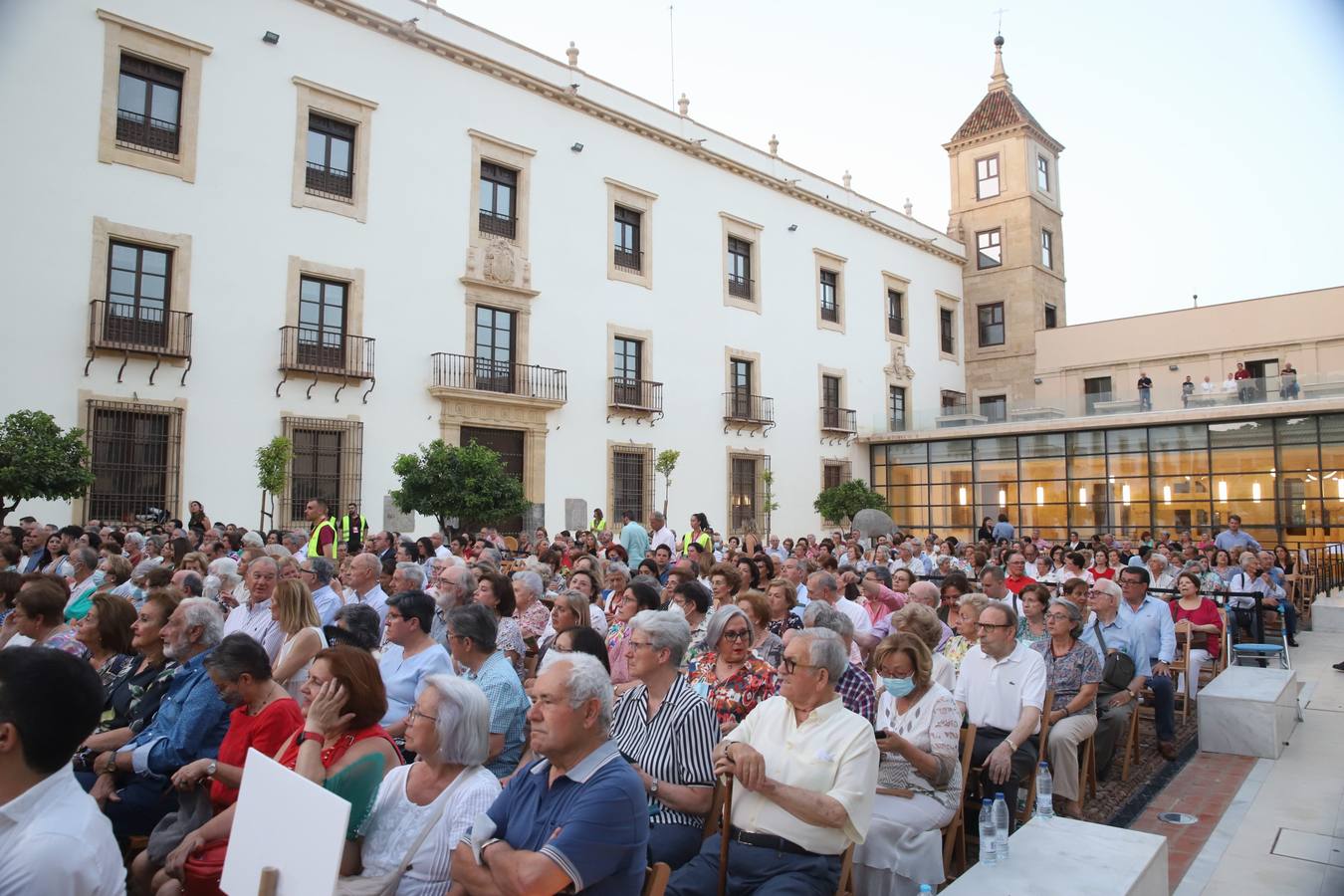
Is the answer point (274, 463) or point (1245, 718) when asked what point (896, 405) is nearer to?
point (274, 463)

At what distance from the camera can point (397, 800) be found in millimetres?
2781

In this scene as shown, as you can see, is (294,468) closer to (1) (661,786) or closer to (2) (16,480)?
(2) (16,480)

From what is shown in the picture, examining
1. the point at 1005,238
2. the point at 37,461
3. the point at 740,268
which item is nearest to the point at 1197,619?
the point at 37,461

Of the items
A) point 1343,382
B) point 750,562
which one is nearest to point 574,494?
point 750,562

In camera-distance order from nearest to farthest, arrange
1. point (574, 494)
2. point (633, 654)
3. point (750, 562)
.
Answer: point (633, 654), point (750, 562), point (574, 494)

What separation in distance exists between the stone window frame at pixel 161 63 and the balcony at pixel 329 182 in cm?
209

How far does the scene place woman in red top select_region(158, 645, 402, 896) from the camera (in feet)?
9.27

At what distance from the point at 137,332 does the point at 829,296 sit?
777 inches

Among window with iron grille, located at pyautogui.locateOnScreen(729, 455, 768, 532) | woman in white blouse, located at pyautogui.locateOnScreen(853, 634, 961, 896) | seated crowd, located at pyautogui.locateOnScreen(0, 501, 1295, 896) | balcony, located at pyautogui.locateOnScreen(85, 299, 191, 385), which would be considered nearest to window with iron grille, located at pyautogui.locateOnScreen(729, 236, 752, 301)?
window with iron grille, located at pyautogui.locateOnScreen(729, 455, 768, 532)

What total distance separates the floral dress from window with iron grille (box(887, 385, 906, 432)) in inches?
1016

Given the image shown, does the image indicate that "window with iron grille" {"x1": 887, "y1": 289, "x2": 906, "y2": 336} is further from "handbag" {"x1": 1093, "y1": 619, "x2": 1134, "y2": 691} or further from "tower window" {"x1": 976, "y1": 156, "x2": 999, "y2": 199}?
"handbag" {"x1": 1093, "y1": 619, "x2": 1134, "y2": 691}

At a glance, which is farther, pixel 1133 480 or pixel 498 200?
pixel 1133 480

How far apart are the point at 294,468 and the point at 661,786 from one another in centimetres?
1468

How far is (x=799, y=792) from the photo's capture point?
3053mm
